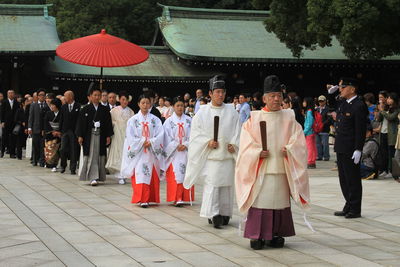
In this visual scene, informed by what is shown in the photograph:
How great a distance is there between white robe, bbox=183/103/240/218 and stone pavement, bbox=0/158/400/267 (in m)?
0.35

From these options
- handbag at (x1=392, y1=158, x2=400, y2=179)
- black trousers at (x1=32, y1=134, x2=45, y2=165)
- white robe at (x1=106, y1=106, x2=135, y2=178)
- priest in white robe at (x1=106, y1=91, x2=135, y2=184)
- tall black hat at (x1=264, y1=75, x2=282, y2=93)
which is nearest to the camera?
tall black hat at (x1=264, y1=75, x2=282, y2=93)

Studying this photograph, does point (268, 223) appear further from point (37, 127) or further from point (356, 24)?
point (356, 24)

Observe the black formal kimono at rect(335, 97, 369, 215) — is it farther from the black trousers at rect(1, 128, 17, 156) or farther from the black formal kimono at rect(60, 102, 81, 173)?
the black trousers at rect(1, 128, 17, 156)

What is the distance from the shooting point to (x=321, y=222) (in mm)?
9883

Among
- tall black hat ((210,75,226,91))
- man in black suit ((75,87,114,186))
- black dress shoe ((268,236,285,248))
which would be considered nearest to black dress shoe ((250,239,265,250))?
black dress shoe ((268,236,285,248))

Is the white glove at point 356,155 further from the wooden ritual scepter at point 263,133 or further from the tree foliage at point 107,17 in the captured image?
the tree foliage at point 107,17

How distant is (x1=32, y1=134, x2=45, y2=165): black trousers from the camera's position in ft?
59.1

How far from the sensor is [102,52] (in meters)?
14.6

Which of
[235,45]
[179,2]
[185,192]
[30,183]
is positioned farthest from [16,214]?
[179,2]

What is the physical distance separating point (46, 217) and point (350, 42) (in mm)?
13612

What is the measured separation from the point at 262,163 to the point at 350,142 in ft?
8.50

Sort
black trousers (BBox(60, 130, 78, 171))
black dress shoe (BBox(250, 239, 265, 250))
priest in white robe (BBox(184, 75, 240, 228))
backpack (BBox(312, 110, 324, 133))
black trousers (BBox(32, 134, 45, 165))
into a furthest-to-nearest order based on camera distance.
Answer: backpack (BBox(312, 110, 324, 133)) < black trousers (BBox(32, 134, 45, 165)) < black trousers (BBox(60, 130, 78, 171)) < priest in white robe (BBox(184, 75, 240, 228)) < black dress shoe (BBox(250, 239, 265, 250))

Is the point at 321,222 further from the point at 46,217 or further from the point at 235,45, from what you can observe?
the point at 235,45

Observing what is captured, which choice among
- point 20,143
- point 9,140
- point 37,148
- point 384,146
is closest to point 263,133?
point 384,146
